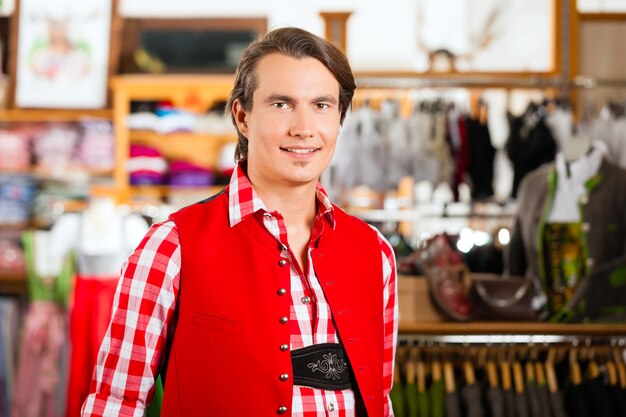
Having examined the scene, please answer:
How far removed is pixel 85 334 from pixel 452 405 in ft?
7.75

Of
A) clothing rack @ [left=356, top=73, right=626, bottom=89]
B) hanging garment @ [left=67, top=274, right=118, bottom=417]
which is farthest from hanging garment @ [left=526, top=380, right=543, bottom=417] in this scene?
hanging garment @ [left=67, top=274, right=118, bottom=417]

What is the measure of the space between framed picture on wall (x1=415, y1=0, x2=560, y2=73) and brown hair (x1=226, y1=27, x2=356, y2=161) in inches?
174

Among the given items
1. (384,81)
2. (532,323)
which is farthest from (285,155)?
(384,81)

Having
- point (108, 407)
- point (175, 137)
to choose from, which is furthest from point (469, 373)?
point (175, 137)

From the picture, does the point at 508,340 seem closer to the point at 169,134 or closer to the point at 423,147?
the point at 423,147

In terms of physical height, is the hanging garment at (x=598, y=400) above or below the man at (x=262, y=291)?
below

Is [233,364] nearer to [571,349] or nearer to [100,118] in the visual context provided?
[571,349]

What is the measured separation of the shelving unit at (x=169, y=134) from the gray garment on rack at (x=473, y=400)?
295cm

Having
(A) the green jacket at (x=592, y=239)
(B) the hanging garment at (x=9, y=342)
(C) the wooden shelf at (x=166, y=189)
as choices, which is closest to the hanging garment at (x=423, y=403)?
(A) the green jacket at (x=592, y=239)

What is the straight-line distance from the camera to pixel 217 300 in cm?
157

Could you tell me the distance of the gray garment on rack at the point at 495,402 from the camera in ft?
10.6

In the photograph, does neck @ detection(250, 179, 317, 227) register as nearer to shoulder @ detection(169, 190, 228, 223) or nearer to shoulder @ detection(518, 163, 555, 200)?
shoulder @ detection(169, 190, 228, 223)

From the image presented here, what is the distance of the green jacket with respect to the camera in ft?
11.4

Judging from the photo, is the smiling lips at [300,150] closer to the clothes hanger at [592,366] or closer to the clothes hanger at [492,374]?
the clothes hanger at [492,374]
